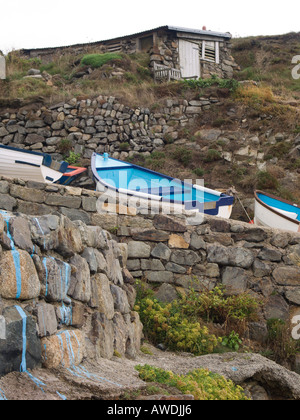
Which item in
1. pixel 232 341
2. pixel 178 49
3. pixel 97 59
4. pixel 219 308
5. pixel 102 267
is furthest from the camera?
pixel 178 49

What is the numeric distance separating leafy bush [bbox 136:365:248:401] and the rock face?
1.70ft

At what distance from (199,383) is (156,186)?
7.29 meters

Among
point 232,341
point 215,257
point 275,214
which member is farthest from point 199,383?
point 275,214

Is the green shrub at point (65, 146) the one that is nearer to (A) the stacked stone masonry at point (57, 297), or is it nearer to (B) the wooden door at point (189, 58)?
(B) the wooden door at point (189, 58)

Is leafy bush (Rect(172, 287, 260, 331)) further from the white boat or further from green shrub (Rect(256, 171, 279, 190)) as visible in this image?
green shrub (Rect(256, 171, 279, 190))

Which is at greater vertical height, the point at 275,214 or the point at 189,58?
the point at 189,58

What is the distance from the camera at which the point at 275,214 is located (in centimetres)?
1025

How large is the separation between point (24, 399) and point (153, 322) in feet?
12.3

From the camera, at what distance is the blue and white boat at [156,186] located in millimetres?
10297

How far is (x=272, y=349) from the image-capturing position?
6855mm

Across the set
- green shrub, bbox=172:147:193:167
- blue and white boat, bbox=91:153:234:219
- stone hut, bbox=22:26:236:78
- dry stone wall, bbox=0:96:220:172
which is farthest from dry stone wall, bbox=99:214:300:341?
stone hut, bbox=22:26:236:78

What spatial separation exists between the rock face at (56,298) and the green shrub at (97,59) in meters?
17.0

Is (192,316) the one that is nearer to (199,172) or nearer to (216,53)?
(199,172)
